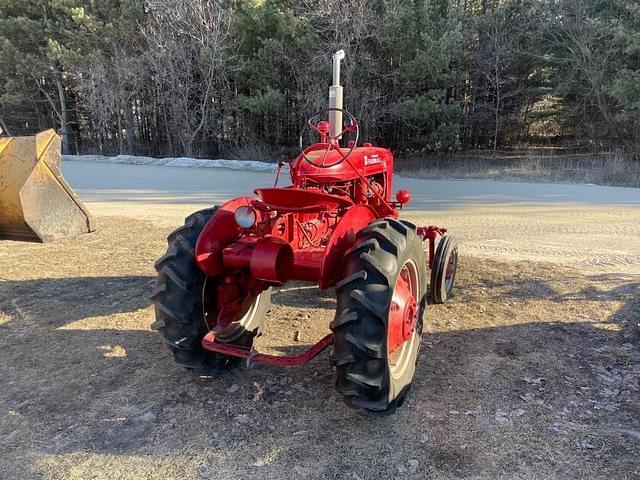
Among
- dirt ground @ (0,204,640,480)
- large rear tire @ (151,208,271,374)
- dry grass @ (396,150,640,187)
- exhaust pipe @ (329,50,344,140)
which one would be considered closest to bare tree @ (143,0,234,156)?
dry grass @ (396,150,640,187)

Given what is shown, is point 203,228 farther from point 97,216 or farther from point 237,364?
point 97,216

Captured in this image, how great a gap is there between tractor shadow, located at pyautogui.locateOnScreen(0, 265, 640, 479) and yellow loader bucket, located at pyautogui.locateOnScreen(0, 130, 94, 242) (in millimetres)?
1415

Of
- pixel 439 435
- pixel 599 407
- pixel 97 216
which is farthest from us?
pixel 97 216

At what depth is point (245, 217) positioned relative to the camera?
2.89 meters

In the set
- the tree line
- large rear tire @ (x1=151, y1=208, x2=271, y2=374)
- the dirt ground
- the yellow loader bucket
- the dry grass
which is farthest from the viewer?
the tree line

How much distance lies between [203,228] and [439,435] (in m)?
1.74

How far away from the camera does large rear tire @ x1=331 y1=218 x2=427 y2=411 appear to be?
8.38 ft

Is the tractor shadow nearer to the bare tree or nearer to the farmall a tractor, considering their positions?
the farmall a tractor

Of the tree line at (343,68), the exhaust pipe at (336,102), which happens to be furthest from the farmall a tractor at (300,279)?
the tree line at (343,68)

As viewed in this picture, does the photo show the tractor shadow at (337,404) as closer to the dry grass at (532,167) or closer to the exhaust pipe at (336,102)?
the exhaust pipe at (336,102)

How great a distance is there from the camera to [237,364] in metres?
3.43

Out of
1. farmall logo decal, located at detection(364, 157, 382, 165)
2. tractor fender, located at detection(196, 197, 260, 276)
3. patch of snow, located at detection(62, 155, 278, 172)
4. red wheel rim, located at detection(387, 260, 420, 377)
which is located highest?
farmall logo decal, located at detection(364, 157, 382, 165)

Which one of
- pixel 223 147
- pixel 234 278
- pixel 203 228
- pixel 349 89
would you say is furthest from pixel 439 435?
pixel 223 147

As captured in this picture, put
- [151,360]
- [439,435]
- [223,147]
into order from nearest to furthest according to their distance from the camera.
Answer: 1. [439,435]
2. [151,360]
3. [223,147]
